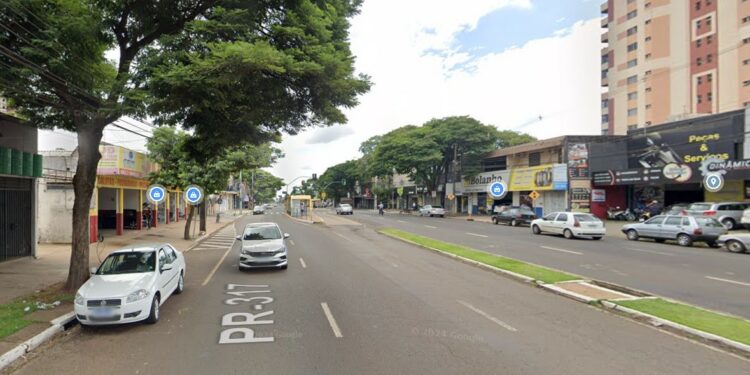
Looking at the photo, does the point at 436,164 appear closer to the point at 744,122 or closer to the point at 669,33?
the point at 744,122

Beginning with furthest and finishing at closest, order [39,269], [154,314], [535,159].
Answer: [535,159], [39,269], [154,314]

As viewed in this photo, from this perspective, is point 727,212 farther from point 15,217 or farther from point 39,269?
point 15,217

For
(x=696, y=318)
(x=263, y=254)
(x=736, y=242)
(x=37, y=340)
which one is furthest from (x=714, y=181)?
(x=37, y=340)

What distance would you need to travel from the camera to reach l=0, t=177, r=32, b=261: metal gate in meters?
15.0

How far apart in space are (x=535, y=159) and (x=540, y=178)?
3.47 meters

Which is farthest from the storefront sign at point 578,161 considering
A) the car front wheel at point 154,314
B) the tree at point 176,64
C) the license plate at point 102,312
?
the license plate at point 102,312

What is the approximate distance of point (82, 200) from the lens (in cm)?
1052

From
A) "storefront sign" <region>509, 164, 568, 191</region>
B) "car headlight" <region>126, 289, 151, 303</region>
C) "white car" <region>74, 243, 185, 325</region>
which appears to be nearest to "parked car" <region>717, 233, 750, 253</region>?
"white car" <region>74, 243, 185, 325</region>

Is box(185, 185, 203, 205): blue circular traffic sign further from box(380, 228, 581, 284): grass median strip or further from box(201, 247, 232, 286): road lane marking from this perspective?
box(380, 228, 581, 284): grass median strip

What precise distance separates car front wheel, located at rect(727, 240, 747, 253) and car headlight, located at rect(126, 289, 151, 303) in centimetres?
2066

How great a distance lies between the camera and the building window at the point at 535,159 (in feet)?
146

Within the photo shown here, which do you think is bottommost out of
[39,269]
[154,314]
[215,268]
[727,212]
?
[215,268]

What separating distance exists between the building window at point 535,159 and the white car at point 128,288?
132 ft

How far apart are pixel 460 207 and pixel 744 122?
1334 inches
